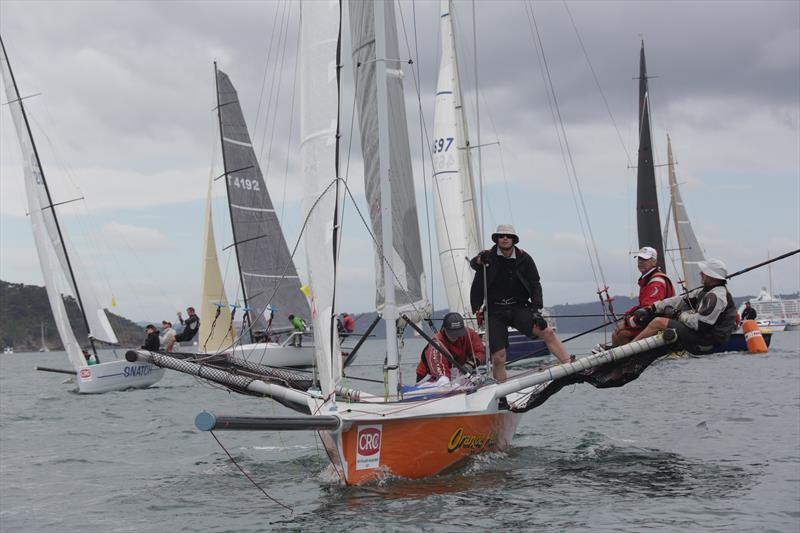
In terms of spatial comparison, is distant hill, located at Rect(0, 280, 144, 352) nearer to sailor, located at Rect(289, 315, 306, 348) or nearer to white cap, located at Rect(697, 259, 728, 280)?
sailor, located at Rect(289, 315, 306, 348)

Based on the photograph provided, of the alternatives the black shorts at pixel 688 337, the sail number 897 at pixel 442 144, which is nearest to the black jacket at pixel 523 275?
the black shorts at pixel 688 337

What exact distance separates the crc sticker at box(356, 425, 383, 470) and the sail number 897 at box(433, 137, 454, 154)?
16.5 m

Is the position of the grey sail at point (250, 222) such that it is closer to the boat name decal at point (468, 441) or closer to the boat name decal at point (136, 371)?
the boat name decal at point (136, 371)

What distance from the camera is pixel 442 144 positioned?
24.5m

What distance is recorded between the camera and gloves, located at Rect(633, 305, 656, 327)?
1016cm

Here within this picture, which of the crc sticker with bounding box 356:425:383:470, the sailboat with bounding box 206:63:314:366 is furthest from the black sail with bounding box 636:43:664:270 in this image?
the crc sticker with bounding box 356:425:383:470

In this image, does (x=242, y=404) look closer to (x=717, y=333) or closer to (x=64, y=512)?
(x=64, y=512)

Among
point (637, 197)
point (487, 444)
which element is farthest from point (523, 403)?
point (637, 197)

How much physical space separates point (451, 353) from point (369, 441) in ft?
6.97

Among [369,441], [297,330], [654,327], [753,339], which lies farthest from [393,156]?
[297,330]

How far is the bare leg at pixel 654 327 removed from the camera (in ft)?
32.4

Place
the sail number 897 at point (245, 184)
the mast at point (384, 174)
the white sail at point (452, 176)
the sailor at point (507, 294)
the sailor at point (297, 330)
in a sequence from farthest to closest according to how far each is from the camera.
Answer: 1. the sail number 897 at point (245, 184)
2. the sailor at point (297, 330)
3. the white sail at point (452, 176)
4. the sailor at point (507, 294)
5. the mast at point (384, 174)

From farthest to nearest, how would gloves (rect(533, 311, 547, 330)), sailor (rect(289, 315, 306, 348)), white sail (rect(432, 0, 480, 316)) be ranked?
sailor (rect(289, 315, 306, 348)) → white sail (rect(432, 0, 480, 316)) → gloves (rect(533, 311, 547, 330))

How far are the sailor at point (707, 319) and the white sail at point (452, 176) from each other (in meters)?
13.8
